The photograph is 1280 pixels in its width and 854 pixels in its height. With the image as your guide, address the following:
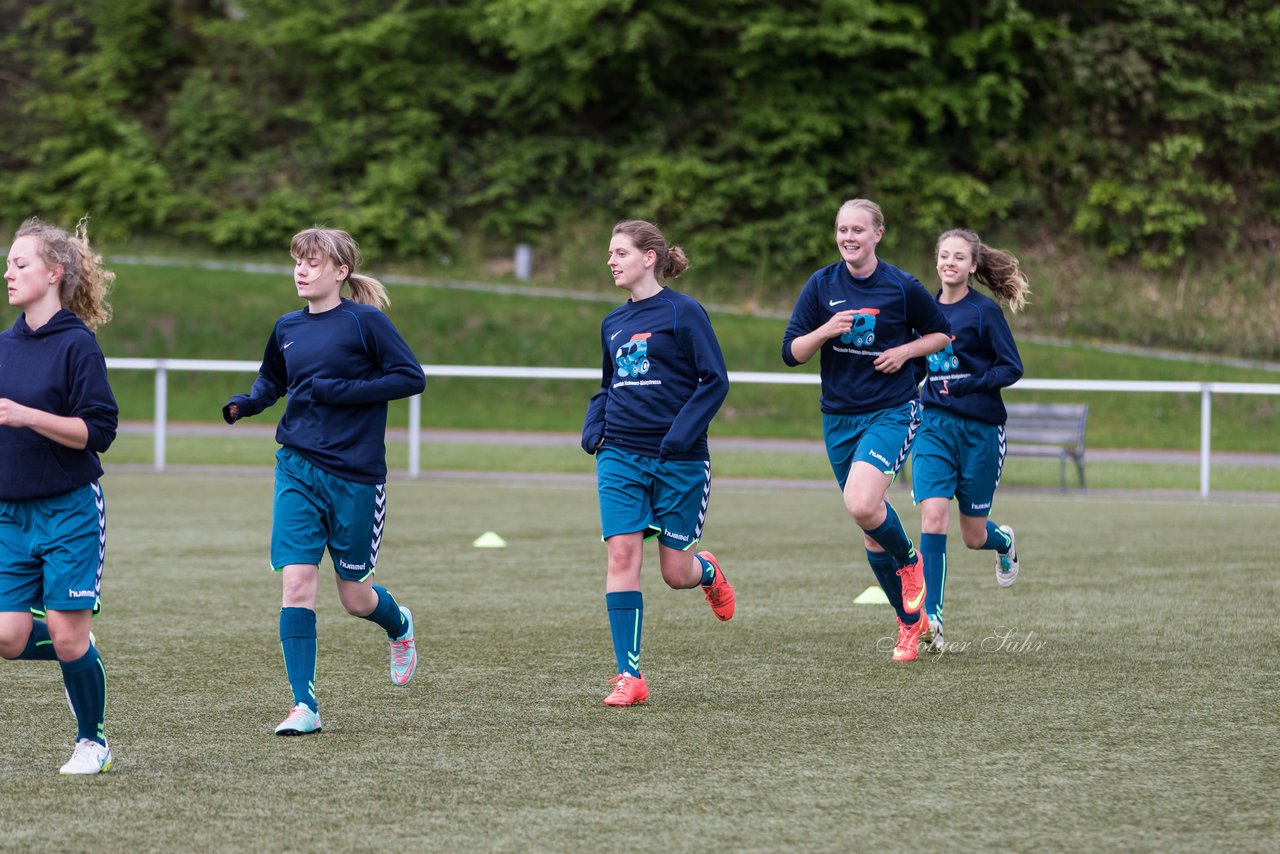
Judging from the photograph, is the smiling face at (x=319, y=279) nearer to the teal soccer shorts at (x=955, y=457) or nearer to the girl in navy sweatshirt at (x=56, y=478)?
the girl in navy sweatshirt at (x=56, y=478)

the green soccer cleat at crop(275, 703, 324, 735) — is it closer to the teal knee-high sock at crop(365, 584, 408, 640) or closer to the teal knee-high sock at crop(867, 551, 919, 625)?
the teal knee-high sock at crop(365, 584, 408, 640)

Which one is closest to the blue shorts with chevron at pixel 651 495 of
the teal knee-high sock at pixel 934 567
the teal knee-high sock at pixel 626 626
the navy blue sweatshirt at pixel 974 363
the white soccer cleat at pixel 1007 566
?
the teal knee-high sock at pixel 626 626

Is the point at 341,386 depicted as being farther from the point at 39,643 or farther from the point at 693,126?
the point at 693,126

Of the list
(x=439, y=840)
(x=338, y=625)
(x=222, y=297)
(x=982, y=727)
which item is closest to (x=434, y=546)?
(x=338, y=625)

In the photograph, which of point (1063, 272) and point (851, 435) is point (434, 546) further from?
point (1063, 272)

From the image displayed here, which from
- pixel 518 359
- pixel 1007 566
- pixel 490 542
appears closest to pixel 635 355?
pixel 1007 566

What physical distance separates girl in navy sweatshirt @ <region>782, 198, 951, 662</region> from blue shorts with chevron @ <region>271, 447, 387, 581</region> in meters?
2.05

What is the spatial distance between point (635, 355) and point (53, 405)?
2.30 meters

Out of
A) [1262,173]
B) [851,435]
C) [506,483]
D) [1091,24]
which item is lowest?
[506,483]

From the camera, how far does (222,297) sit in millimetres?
31391

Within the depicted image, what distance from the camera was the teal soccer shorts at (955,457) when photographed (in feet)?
25.1

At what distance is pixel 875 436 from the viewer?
7.14 m

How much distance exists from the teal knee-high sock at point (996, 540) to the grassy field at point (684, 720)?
1.25ft

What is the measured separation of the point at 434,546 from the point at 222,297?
2092cm
